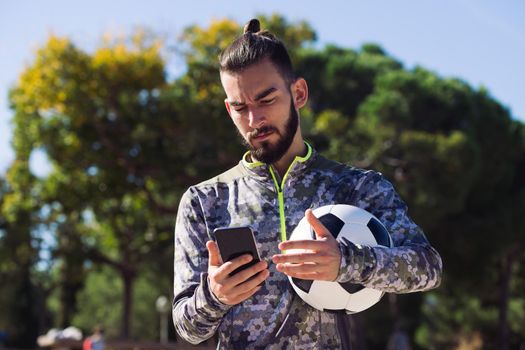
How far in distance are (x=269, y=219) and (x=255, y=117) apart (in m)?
0.45

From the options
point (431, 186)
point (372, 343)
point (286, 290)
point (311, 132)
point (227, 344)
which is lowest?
point (372, 343)

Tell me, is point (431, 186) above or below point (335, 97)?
below

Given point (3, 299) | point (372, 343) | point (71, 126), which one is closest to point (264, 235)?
point (71, 126)

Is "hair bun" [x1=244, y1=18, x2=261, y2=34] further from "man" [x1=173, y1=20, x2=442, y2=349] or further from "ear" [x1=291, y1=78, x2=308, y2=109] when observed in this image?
"ear" [x1=291, y1=78, x2=308, y2=109]

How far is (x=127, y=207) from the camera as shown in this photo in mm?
29359

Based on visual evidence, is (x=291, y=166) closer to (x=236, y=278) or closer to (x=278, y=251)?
(x=278, y=251)

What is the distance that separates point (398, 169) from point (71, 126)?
11.0 meters

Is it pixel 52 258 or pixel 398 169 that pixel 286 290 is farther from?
pixel 52 258

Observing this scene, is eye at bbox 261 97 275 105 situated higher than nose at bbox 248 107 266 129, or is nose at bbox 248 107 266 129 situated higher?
eye at bbox 261 97 275 105

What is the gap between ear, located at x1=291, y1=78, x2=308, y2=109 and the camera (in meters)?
3.39

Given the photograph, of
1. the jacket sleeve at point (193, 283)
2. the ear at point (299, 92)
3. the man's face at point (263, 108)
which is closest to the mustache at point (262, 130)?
the man's face at point (263, 108)

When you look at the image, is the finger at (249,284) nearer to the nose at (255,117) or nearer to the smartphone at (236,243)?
the smartphone at (236,243)

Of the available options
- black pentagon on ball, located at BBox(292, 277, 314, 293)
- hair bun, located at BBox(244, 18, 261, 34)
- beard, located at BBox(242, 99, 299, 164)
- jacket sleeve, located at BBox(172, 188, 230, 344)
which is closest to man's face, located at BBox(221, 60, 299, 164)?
beard, located at BBox(242, 99, 299, 164)

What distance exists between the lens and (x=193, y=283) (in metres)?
3.18
